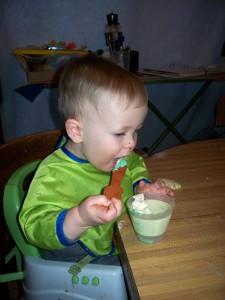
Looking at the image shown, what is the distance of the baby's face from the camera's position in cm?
58

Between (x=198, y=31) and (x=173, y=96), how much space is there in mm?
585

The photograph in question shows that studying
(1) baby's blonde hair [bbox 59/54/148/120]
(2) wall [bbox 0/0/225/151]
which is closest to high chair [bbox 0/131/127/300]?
(1) baby's blonde hair [bbox 59/54/148/120]

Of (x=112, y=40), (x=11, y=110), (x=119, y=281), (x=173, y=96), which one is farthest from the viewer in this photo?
(x=173, y=96)

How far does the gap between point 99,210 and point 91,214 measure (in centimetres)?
2

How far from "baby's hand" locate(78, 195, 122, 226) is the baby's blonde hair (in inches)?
8.9

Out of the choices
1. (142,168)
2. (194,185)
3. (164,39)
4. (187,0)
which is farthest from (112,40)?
(194,185)

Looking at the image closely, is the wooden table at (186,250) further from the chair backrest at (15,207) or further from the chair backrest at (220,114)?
the chair backrest at (220,114)

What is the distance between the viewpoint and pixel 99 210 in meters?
0.44

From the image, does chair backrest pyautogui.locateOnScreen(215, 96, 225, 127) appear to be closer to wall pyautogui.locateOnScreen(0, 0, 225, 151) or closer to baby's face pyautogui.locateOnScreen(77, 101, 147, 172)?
wall pyautogui.locateOnScreen(0, 0, 225, 151)

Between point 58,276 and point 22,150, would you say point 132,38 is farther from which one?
point 58,276

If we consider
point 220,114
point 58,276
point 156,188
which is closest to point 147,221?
point 156,188

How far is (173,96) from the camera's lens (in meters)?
2.42

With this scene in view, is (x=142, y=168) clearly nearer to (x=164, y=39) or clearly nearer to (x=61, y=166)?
(x=61, y=166)

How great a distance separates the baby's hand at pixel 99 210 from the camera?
430 mm
